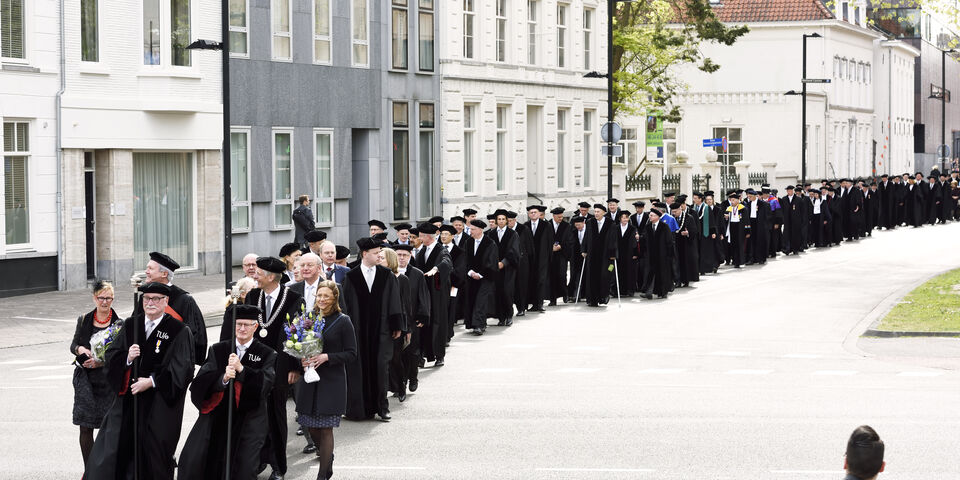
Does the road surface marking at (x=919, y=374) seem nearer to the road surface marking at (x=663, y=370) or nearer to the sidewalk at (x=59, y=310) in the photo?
the road surface marking at (x=663, y=370)

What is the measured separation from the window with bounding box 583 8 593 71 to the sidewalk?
20.4 meters

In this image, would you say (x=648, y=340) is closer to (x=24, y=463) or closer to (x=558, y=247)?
(x=558, y=247)

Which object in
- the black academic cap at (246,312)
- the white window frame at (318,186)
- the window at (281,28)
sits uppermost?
the window at (281,28)

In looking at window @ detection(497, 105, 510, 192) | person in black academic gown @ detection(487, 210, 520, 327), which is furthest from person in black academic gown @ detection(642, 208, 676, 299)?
window @ detection(497, 105, 510, 192)

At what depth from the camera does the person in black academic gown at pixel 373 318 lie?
47.2 feet

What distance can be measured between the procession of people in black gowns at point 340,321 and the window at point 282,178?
7974mm

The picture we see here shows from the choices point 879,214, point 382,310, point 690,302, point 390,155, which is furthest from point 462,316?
point 879,214

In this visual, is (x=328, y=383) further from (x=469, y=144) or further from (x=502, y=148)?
(x=502, y=148)

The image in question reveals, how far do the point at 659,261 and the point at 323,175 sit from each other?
403 inches

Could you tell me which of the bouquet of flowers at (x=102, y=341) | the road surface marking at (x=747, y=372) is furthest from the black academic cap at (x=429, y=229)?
the bouquet of flowers at (x=102, y=341)

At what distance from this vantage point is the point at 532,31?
43844 mm

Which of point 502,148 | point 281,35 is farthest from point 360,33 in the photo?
point 502,148

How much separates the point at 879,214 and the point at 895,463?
1508 inches

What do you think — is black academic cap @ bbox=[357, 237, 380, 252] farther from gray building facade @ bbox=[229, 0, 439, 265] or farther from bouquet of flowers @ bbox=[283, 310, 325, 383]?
gray building facade @ bbox=[229, 0, 439, 265]
